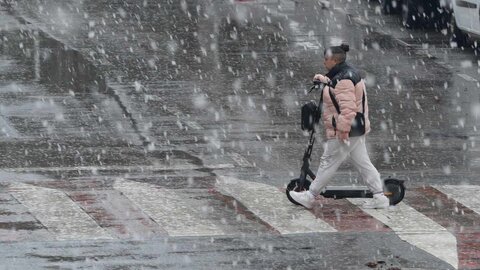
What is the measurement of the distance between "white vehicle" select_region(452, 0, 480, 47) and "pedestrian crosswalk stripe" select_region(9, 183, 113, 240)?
985 centimetres

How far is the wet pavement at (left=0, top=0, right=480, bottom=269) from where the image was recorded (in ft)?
35.1

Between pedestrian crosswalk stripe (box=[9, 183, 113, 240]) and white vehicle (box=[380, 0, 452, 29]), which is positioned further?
white vehicle (box=[380, 0, 452, 29])

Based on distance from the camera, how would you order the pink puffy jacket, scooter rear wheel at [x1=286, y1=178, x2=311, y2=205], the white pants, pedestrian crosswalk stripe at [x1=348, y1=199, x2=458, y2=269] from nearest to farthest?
pedestrian crosswalk stripe at [x1=348, y1=199, x2=458, y2=269] → the pink puffy jacket → the white pants → scooter rear wheel at [x1=286, y1=178, x2=311, y2=205]

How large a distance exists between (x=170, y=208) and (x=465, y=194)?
9.60 ft

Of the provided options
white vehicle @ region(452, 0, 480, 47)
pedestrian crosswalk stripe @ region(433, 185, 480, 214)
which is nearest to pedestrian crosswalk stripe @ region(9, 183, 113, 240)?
pedestrian crosswalk stripe @ region(433, 185, 480, 214)

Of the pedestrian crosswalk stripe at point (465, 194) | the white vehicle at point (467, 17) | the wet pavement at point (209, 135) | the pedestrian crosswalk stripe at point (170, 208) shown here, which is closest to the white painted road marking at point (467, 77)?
the wet pavement at point (209, 135)

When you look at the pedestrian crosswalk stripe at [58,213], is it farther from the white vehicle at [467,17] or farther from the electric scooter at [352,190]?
the white vehicle at [467,17]

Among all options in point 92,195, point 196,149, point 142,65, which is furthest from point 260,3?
point 92,195

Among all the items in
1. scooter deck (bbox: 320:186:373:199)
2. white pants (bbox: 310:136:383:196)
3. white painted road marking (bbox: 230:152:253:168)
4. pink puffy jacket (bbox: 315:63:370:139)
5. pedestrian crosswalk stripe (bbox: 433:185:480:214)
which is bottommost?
pedestrian crosswalk stripe (bbox: 433:185:480:214)

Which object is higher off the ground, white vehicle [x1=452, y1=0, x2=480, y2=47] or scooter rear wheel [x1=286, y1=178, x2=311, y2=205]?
white vehicle [x1=452, y1=0, x2=480, y2=47]

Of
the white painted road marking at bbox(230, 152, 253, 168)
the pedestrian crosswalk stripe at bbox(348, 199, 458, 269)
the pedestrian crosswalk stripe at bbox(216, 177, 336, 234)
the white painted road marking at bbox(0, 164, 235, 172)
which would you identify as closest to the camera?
the pedestrian crosswalk stripe at bbox(348, 199, 458, 269)

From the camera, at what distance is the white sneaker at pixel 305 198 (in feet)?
39.3

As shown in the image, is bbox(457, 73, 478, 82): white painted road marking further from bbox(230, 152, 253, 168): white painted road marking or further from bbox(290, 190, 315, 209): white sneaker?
bbox(290, 190, 315, 209): white sneaker

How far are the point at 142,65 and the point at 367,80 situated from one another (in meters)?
3.44
